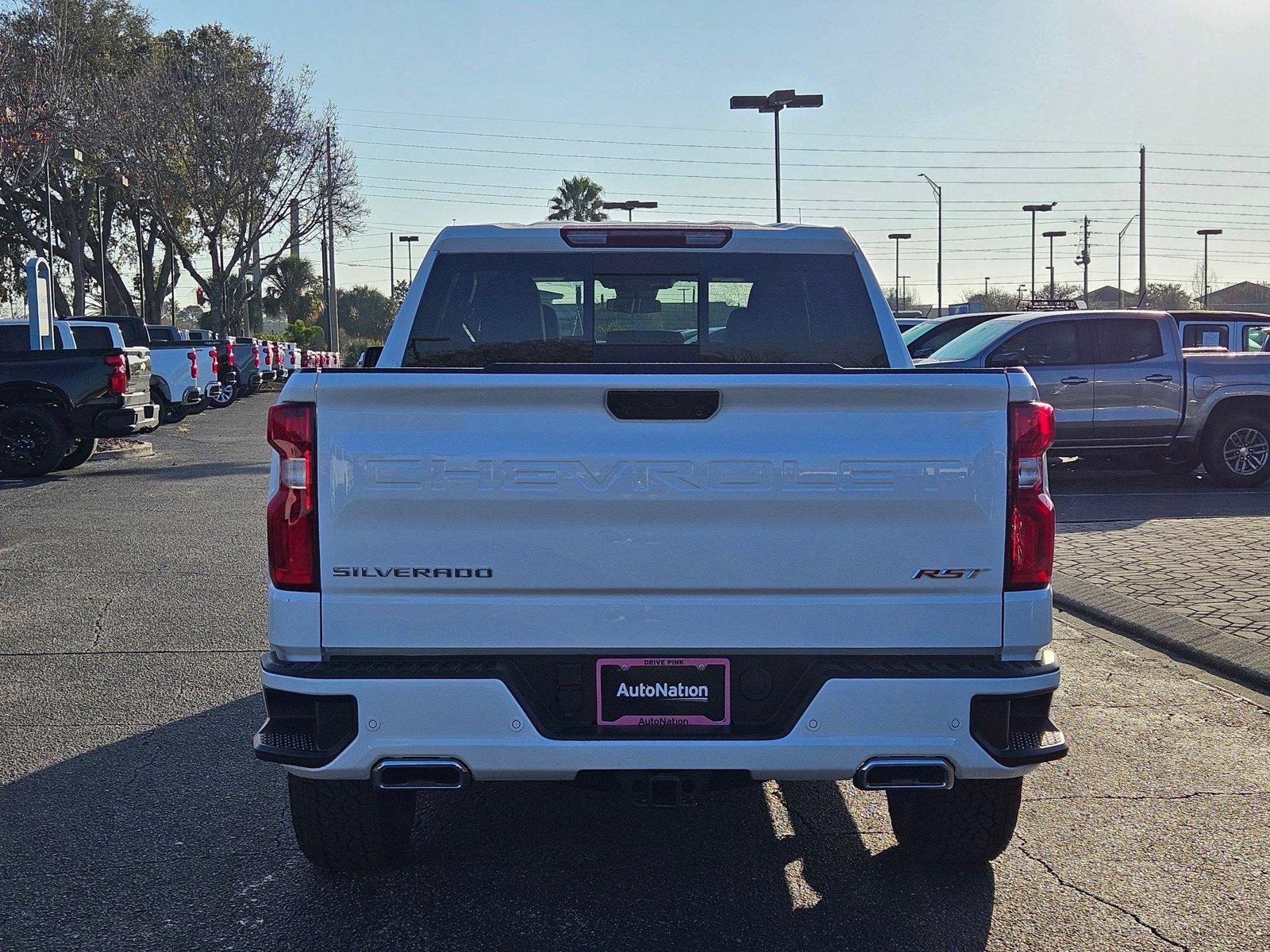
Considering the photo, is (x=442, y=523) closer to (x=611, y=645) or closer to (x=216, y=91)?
(x=611, y=645)

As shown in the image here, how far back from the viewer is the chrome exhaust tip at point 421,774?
10.8 ft

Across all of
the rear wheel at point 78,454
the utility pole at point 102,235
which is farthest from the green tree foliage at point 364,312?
the rear wheel at point 78,454

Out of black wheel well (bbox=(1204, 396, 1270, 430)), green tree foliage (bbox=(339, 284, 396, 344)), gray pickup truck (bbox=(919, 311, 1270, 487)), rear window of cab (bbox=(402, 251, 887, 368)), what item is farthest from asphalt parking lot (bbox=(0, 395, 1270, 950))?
green tree foliage (bbox=(339, 284, 396, 344))

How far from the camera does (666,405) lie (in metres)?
3.28

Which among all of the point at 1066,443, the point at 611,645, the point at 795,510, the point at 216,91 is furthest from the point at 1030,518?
the point at 216,91

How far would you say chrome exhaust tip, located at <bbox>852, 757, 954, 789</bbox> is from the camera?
3.31 m

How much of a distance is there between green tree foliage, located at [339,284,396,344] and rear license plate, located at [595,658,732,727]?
274 feet

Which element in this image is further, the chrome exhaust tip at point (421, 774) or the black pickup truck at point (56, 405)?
the black pickup truck at point (56, 405)

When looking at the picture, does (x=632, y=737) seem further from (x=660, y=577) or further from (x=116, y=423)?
(x=116, y=423)

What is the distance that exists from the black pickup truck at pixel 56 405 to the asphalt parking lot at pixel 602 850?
32.2 feet

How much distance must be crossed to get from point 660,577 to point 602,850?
1360 mm

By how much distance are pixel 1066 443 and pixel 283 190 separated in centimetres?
3576

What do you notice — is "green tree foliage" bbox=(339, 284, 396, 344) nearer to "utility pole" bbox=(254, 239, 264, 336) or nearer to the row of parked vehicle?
"utility pole" bbox=(254, 239, 264, 336)

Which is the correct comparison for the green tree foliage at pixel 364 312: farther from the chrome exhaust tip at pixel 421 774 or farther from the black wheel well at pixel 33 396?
the chrome exhaust tip at pixel 421 774
